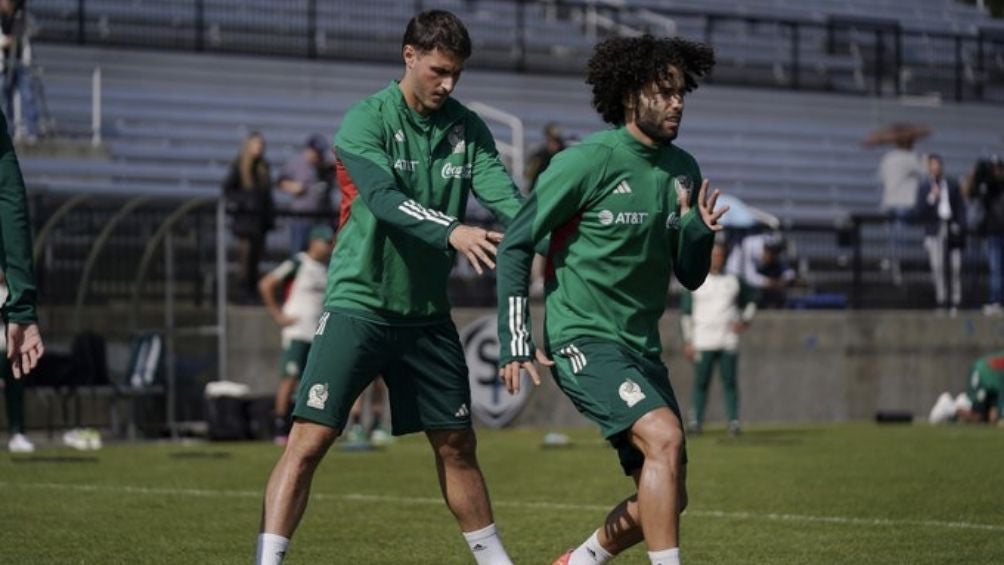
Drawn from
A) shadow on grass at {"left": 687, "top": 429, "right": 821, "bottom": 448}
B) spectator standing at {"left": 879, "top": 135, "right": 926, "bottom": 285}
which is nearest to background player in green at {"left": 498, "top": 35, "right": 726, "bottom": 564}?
shadow on grass at {"left": 687, "top": 429, "right": 821, "bottom": 448}

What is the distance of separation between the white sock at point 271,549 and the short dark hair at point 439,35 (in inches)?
75.2

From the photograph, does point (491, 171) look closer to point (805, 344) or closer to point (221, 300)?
point (221, 300)

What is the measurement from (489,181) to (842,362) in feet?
65.9

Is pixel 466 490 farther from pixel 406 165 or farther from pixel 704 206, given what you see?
pixel 704 206

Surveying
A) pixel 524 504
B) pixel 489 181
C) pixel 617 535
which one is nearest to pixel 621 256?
pixel 489 181

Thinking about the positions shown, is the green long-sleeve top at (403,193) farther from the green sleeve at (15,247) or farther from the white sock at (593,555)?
the green sleeve at (15,247)

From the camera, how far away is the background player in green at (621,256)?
314 inches

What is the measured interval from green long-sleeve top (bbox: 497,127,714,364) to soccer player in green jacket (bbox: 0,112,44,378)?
1677mm

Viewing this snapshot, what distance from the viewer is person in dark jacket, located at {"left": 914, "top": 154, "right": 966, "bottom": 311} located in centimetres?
2830

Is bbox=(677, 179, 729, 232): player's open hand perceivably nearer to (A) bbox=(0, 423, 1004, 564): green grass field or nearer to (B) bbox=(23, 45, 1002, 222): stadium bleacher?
(A) bbox=(0, 423, 1004, 564): green grass field

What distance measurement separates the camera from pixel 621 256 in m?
8.15

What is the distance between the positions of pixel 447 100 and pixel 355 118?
38 centimetres

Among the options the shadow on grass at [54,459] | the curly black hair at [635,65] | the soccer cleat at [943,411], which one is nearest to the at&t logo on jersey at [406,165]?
the curly black hair at [635,65]

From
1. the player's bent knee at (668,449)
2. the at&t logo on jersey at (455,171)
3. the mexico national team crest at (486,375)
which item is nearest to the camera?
the player's bent knee at (668,449)
